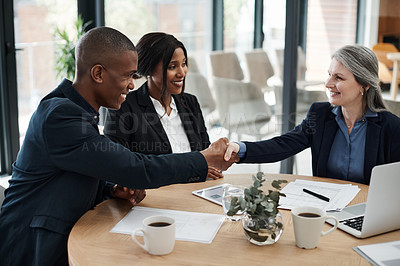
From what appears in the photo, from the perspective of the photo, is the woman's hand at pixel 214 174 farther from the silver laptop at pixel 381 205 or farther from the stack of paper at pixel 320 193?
the silver laptop at pixel 381 205

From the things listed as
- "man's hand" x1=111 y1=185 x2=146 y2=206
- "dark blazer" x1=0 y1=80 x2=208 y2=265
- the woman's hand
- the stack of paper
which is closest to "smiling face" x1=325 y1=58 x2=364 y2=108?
the stack of paper

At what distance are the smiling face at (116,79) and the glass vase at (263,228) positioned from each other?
26.8 inches

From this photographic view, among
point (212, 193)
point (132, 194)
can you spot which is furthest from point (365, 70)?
point (132, 194)

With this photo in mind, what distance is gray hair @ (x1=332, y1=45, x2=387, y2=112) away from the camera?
2318 mm

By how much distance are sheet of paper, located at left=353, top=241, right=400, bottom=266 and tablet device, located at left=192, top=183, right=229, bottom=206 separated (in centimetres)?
Answer: 60

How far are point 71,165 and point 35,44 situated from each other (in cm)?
292

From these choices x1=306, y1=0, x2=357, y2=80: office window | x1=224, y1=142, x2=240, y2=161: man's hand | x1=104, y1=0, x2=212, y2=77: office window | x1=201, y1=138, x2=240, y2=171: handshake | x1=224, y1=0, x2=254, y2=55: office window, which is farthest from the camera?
x1=104, y1=0, x2=212, y2=77: office window

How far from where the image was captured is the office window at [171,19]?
4297mm

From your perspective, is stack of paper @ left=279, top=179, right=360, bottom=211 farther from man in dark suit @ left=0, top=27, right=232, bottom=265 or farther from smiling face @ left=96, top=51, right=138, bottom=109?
smiling face @ left=96, top=51, right=138, bottom=109

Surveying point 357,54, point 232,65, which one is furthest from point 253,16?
point 357,54

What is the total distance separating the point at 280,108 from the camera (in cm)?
387

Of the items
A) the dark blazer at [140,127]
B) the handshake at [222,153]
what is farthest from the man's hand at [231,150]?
the dark blazer at [140,127]

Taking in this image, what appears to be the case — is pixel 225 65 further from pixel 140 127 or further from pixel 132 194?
pixel 132 194

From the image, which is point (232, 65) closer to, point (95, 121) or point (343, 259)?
point (95, 121)
